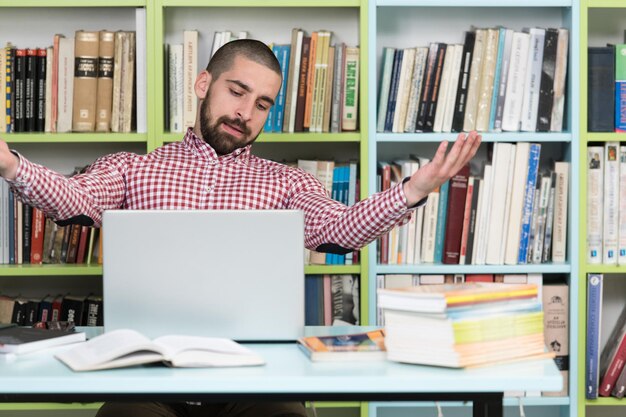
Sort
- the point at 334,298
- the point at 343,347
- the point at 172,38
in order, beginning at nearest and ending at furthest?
the point at 343,347 < the point at 334,298 < the point at 172,38

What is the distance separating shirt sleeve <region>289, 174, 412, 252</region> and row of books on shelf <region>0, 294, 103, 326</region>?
2.52 feet

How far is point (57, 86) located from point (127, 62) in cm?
22

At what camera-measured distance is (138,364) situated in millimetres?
1483

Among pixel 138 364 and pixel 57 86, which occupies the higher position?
pixel 57 86

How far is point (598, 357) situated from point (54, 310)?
165 cm

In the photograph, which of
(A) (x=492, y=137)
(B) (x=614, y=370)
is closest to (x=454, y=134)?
(A) (x=492, y=137)

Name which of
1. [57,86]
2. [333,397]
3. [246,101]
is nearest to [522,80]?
[246,101]

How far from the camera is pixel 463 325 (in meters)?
1.46

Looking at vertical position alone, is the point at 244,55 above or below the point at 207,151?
above

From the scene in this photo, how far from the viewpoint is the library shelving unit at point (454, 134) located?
8.85ft

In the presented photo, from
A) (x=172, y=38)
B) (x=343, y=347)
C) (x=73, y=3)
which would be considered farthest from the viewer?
(x=172, y=38)

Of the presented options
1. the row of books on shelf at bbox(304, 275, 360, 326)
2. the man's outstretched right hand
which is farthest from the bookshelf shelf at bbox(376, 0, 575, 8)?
the man's outstretched right hand

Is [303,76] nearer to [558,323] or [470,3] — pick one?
[470,3]

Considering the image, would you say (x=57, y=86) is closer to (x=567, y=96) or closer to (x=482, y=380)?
(x=567, y=96)
